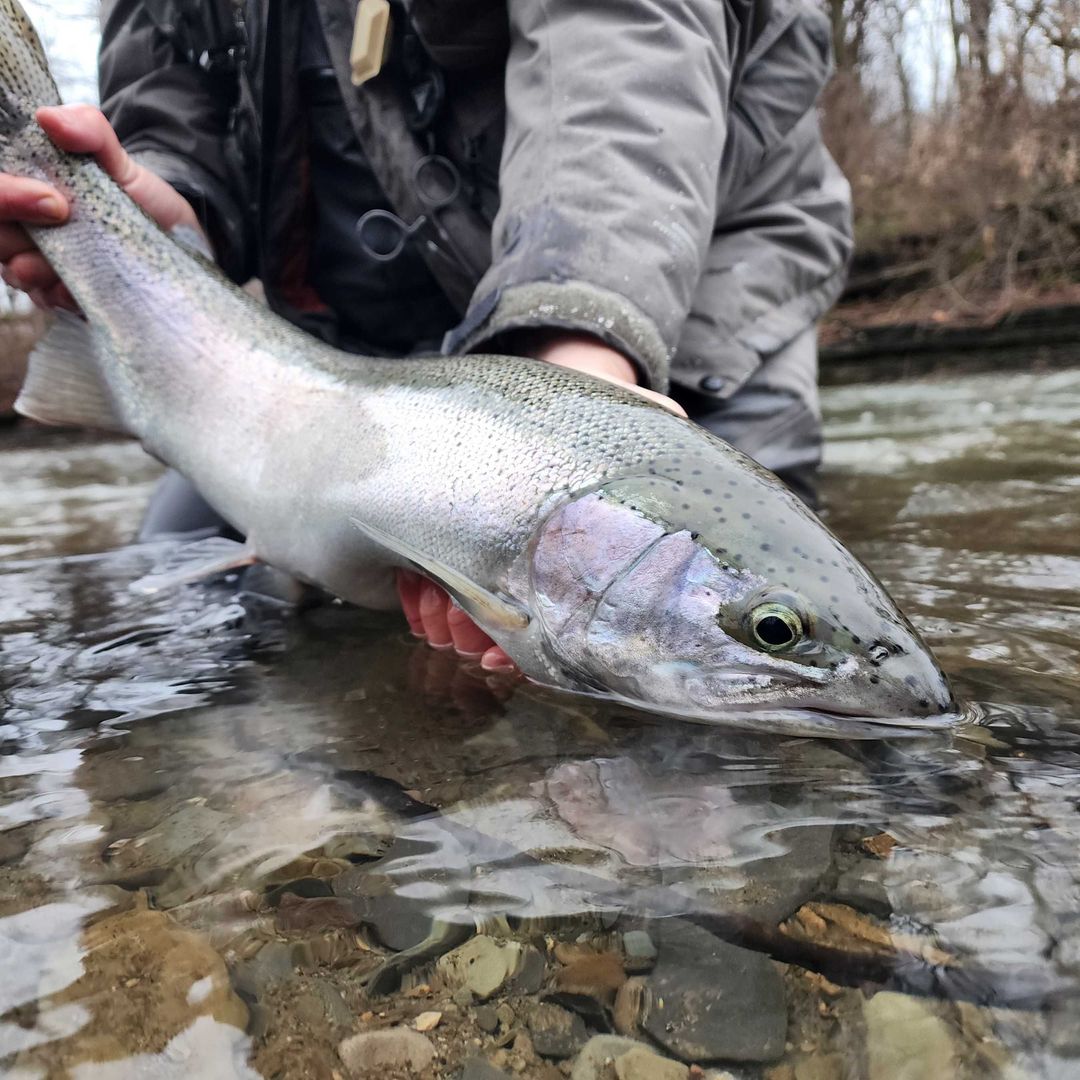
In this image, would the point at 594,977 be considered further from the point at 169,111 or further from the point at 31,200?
the point at 169,111

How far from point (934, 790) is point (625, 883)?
48cm

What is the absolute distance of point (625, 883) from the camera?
1146 millimetres

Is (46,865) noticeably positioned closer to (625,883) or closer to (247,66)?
(625,883)

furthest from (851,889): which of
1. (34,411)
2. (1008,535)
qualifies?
(34,411)

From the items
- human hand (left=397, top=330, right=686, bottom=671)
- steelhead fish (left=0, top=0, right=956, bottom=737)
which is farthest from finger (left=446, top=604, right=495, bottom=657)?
steelhead fish (left=0, top=0, right=956, bottom=737)

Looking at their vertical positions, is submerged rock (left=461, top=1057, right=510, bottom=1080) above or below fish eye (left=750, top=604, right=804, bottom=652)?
below

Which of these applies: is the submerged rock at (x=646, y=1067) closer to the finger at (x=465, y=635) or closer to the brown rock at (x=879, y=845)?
the brown rock at (x=879, y=845)

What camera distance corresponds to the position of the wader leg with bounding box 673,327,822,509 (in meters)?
3.04

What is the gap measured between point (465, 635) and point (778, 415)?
5.54 ft

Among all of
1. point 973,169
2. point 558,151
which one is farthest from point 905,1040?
point 973,169

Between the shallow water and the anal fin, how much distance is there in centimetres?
73

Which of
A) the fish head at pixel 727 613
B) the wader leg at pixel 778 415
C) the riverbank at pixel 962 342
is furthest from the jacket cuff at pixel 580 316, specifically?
the riverbank at pixel 962 342

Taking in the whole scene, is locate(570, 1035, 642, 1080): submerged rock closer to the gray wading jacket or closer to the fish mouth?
the fish mouth

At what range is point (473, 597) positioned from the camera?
1595 mm
